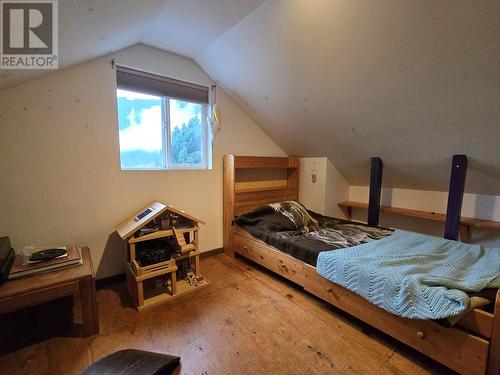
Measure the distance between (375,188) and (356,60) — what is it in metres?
1.45

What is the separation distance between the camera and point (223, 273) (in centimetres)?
231

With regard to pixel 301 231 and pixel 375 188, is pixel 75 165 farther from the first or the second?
pixel 375 188

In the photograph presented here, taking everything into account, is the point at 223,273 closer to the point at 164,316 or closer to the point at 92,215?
the point at 164,316

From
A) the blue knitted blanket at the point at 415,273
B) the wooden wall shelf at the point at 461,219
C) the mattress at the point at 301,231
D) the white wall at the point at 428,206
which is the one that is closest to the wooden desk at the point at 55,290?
the mattress at the point at 301,231

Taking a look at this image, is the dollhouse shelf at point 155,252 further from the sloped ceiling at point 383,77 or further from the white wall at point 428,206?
the white wall at point 428,206

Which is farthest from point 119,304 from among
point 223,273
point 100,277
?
point 223,273

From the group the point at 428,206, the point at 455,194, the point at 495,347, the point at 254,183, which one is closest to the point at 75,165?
the point at 254,183

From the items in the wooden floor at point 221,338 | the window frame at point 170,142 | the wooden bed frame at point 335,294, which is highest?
the window frame at point 170,142

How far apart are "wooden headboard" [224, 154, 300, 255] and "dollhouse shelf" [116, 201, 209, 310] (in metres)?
0.65

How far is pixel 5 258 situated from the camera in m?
1.40

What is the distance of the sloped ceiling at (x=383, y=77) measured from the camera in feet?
4.24

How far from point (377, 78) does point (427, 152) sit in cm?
91

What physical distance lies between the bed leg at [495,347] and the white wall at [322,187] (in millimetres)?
1986

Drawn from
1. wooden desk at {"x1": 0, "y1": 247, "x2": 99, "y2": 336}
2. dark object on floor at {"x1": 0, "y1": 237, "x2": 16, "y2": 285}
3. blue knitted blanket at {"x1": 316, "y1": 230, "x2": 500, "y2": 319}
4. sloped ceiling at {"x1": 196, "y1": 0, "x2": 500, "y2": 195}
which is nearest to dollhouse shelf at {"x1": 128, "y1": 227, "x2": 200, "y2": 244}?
wooden desk at {"x1": 0, "y1": 247, "x2": 99, "y2": 336}
